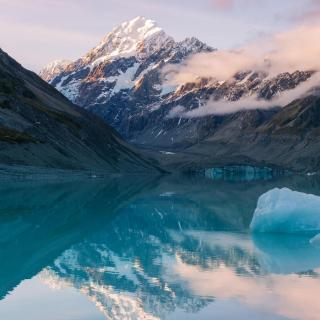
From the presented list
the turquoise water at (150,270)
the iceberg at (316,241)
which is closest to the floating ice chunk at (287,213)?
the turquoise water at (150,270)

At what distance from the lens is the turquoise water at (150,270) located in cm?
2659

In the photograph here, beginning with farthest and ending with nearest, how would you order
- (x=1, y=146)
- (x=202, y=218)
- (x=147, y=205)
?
(x=1, y=146) → (x=147, y=205) → (x=202, y=218)

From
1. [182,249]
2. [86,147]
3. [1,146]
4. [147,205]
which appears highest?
[86,147]

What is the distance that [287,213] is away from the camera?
50562 millimetres

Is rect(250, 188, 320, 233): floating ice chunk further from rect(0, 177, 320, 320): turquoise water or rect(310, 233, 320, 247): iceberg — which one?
rect(310, 233, 320, 247): iceberg

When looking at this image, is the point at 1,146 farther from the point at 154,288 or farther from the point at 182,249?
the point at 154,288

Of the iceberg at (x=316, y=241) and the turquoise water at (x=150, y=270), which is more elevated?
the iceberg at (x=316, y=241)

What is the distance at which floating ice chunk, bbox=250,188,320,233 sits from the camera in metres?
49.9

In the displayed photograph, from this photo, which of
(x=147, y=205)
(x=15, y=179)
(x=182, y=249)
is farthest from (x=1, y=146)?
(x=182, y=249)

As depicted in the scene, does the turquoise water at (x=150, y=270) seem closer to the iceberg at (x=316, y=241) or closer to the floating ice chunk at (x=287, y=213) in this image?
the iceberg at (x=316, y=241)

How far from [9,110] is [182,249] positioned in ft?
492

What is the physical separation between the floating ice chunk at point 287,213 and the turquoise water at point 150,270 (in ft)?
4.36

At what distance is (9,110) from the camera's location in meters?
186

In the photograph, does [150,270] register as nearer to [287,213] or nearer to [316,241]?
[316,241]
